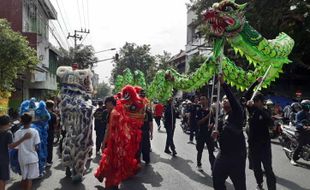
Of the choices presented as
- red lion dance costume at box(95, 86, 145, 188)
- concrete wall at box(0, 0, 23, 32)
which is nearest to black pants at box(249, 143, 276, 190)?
red lion dance costume at box(95, 86, 145, 188)

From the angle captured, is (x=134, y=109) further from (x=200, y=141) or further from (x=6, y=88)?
(x=6, y=88)

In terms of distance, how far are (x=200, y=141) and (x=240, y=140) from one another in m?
3.87

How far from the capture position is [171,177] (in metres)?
8.64

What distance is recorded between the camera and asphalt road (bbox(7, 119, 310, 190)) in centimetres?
771

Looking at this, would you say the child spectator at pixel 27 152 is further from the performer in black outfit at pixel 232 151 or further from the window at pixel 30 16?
the window at pixel 30 16

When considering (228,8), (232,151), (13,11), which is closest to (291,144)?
(228,8)

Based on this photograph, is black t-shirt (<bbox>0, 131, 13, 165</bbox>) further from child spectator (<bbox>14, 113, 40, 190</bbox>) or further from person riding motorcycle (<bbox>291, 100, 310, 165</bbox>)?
person riding motorcycle (<bbox>291, 100, 310, 165</bbox>)

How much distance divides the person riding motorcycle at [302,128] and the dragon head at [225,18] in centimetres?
487

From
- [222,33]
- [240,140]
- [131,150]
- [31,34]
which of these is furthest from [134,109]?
[31,34]

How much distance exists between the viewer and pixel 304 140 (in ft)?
33.3

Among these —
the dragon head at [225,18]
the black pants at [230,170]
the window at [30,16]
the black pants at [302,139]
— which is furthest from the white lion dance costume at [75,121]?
the window at [30,16]

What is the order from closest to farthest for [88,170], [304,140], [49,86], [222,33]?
[222,33], [88,170], [304,140], [49,86]

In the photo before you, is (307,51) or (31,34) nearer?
(307,51)

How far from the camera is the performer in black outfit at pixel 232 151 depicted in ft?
17.2
